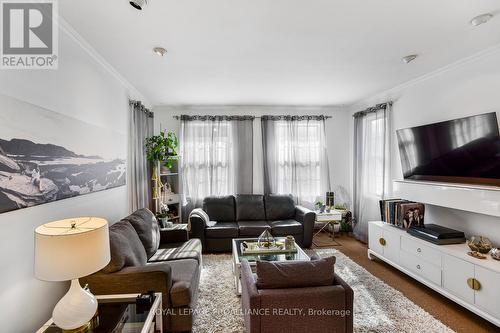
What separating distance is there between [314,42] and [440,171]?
90.3 inches

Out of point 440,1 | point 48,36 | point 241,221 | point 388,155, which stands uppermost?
point 440,1

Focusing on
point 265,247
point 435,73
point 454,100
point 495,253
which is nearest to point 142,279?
point 265,247

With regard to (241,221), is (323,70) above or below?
above

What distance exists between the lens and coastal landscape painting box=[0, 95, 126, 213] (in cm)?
149

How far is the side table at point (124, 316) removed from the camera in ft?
5.07

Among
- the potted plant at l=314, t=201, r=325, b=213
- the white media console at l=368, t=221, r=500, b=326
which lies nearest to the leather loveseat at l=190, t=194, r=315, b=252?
the potted plant at l=314, t=201, r=325, b=213

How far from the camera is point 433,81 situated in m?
3.31

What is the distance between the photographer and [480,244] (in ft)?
8.12

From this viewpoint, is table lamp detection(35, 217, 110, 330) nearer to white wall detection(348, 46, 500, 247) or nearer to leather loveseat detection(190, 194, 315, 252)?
leather loveseat detection(190, 194, 315, 252)

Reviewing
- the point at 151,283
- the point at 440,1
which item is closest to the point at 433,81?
the point at 440,1

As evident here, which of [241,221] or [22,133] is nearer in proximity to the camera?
[22,133]

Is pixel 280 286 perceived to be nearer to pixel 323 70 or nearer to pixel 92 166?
pixel 92 166

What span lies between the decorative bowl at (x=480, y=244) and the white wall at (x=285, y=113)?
2.91m

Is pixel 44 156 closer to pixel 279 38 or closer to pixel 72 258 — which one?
pixel 72 258
